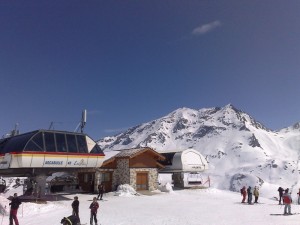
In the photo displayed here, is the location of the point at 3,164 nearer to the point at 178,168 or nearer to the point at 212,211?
the point at 212,211

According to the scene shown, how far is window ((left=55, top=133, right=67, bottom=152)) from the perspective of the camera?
26.9 meters

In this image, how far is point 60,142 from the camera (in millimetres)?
27172

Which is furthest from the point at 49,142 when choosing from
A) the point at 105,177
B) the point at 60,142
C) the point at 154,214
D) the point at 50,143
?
the point at 105,177

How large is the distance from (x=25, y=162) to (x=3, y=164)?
88.3 inches

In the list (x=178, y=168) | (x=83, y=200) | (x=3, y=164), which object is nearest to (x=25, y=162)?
(x=3, y=164)

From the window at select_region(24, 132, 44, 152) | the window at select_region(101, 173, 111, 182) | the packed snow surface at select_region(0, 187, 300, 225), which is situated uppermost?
the window at select_region(24, 132, 44, 152)

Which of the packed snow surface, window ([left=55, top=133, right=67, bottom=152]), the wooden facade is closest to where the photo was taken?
the packed snow surface

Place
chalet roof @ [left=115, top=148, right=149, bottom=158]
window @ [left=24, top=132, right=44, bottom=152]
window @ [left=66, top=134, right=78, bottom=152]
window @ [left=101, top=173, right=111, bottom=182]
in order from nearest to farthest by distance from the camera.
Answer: window @ [left=24, top=132, right=44, bottom=152] < window @ [left=66, top=134, right=78, bottom=152] < chalet roof @ [left=115, top=148, right=149, bottom=158] < window @ [left=101, top=173, right=111, bottom=182]

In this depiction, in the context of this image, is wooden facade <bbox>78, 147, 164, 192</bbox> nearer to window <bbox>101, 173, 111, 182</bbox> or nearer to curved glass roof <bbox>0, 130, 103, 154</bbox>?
window <bbox>101, 173, 111, 182</bbox>

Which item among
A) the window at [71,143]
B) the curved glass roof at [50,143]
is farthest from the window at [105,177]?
the window at [71,143]

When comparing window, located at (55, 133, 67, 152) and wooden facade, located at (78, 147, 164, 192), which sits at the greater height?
window, located at (55, 133, 67, 152)

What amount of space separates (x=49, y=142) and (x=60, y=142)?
0.96 metres

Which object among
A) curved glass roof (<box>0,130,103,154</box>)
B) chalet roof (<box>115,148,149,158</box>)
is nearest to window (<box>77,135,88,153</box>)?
curved glass roof (<box>0,130,103,154</box>)

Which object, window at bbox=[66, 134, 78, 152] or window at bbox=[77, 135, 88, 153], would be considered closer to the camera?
window at bbox=[66, 134, 78, 152]
